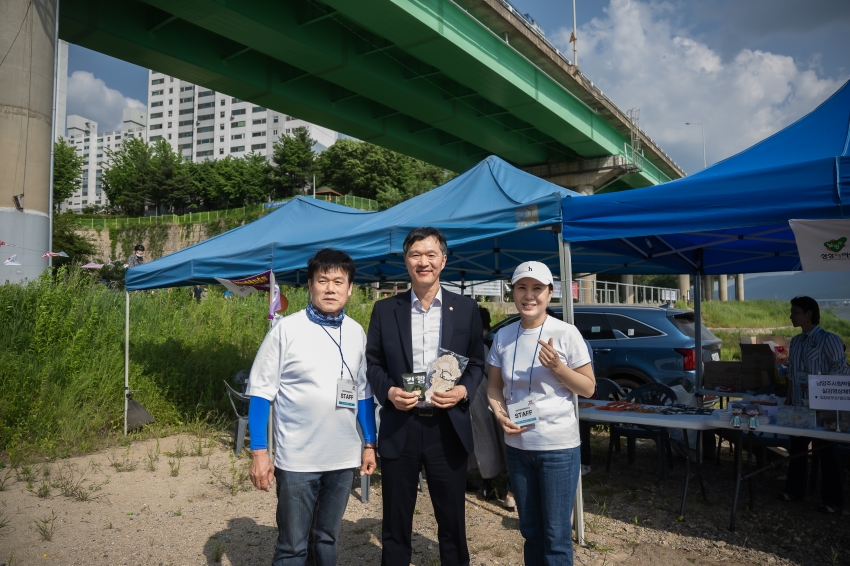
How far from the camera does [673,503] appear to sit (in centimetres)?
478

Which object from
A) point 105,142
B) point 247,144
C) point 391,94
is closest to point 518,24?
point 391,94

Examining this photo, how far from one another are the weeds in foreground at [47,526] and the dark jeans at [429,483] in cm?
298

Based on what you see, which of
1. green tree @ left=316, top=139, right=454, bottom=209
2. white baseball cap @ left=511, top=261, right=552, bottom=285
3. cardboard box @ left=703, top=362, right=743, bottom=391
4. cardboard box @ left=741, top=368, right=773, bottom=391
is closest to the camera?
white baseball cap @ left=511, top=261, right=552, bottom=285

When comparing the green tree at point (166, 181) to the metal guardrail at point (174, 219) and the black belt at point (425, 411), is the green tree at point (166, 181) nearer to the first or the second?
the metal guardrail at point (174, 219)

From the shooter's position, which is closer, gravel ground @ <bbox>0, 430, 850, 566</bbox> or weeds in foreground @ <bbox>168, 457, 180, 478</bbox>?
gravel ground @ <bbox>0, 430, 850, 566</bbox>

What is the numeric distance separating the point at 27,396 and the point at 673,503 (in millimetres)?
7109

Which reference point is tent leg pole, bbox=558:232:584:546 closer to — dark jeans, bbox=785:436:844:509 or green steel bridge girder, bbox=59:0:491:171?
dark jeans, bbox=785:436:844:509

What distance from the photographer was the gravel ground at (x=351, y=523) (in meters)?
3.79

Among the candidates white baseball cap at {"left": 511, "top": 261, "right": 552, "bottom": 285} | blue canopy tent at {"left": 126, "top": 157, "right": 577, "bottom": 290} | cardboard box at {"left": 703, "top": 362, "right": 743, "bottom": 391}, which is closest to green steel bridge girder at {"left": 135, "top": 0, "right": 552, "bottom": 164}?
blue canopy tent at {"left": 126, "top": 157, "right": 577, "bottom": 290}

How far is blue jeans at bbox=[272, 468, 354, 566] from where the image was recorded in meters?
2.39

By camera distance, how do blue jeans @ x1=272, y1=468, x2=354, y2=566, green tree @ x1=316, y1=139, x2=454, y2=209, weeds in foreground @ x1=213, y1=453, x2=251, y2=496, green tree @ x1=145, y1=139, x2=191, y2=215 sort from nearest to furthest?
blue jeans @ x1=272, y1=468, x2=354, y2=566 < weeds in foreground @ x1=213, y1=453, x2=251, y2=496 < green tree @ x1=316, y1=139, x2=454, y2=209 < green tree @ x1=145, y1=139, x2=191, y2=215

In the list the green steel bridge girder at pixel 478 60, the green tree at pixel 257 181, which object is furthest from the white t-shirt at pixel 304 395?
the green tree at pixel 257 181

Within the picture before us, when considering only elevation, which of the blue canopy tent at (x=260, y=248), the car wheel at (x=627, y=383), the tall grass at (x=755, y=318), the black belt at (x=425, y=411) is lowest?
the car wheel at (x=627, y=383)

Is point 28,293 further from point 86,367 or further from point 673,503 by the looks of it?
point 673,503
